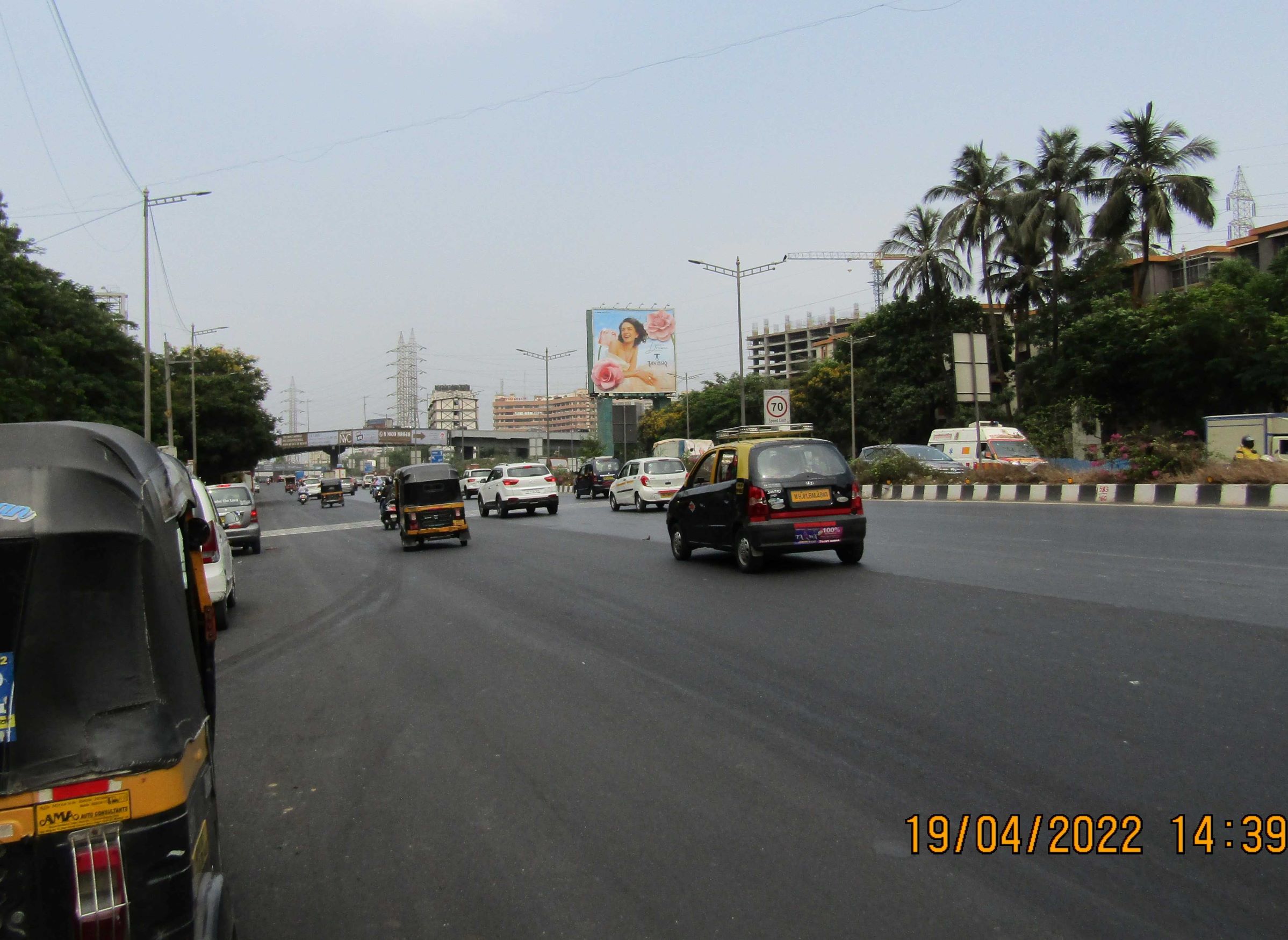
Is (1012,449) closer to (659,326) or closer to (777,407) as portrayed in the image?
(777,407)

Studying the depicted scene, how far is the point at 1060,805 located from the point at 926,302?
176 ft

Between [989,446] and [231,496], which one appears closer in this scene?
[231,496]

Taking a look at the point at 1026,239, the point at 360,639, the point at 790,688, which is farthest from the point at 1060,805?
the point at 1026,239

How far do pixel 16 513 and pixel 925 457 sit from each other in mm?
31601

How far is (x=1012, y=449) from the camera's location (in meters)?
31.1

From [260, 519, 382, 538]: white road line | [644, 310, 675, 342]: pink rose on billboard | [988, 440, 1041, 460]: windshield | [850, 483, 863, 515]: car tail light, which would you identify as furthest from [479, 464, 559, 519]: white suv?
[644, 310, 675, 342]: pink rose on billboard

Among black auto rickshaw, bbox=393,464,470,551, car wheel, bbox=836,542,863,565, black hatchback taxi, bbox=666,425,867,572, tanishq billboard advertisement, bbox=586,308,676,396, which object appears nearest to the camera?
black hatchback taxi, bbox=666,425,867,572

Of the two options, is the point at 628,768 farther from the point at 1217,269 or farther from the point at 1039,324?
the point at 1217,269

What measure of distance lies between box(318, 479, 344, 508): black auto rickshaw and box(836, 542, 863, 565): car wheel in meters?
44.1

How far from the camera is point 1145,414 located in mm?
36812

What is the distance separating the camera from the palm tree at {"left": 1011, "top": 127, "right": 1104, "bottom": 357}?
45125 millimetres

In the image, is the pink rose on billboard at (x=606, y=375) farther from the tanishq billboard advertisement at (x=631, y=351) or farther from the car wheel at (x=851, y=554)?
the car wheel at (x=851, y=554)

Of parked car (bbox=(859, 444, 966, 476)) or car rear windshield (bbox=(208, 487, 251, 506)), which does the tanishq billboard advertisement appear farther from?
car rear windshield (bbox=(208, 487, 251, 506))
